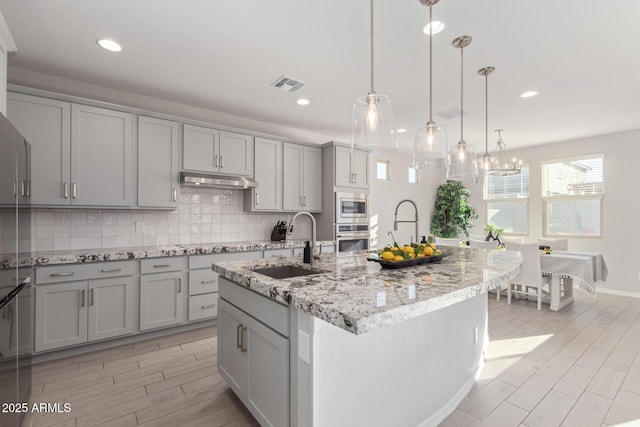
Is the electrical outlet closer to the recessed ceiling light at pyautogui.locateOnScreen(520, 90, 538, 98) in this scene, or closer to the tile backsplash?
the tile backsplash

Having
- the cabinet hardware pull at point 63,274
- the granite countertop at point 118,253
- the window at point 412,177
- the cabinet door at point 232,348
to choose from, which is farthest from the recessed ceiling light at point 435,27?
the window at point 412,177

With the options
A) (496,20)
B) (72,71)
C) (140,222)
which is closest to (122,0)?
(72,71)

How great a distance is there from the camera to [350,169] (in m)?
4.92

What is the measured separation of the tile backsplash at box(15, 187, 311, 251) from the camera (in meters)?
3.13

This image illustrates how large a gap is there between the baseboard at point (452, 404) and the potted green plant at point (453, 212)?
4.73m

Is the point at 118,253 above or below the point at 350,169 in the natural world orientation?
below

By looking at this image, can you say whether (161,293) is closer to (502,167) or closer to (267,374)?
(267,374)

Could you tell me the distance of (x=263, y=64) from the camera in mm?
2887

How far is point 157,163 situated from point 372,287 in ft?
9.96

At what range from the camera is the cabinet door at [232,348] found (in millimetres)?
1901

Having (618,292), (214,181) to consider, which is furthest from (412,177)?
(214,181)

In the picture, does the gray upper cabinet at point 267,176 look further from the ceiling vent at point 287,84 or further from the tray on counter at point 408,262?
the tray on counter at point 408,262

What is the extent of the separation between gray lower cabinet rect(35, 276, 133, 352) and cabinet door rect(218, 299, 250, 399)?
142cm

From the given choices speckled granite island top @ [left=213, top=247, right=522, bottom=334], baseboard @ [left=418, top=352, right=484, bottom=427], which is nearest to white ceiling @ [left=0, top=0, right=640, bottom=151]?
speckled granite island top @ [left=213, top=247, right=522, bottom=334]
